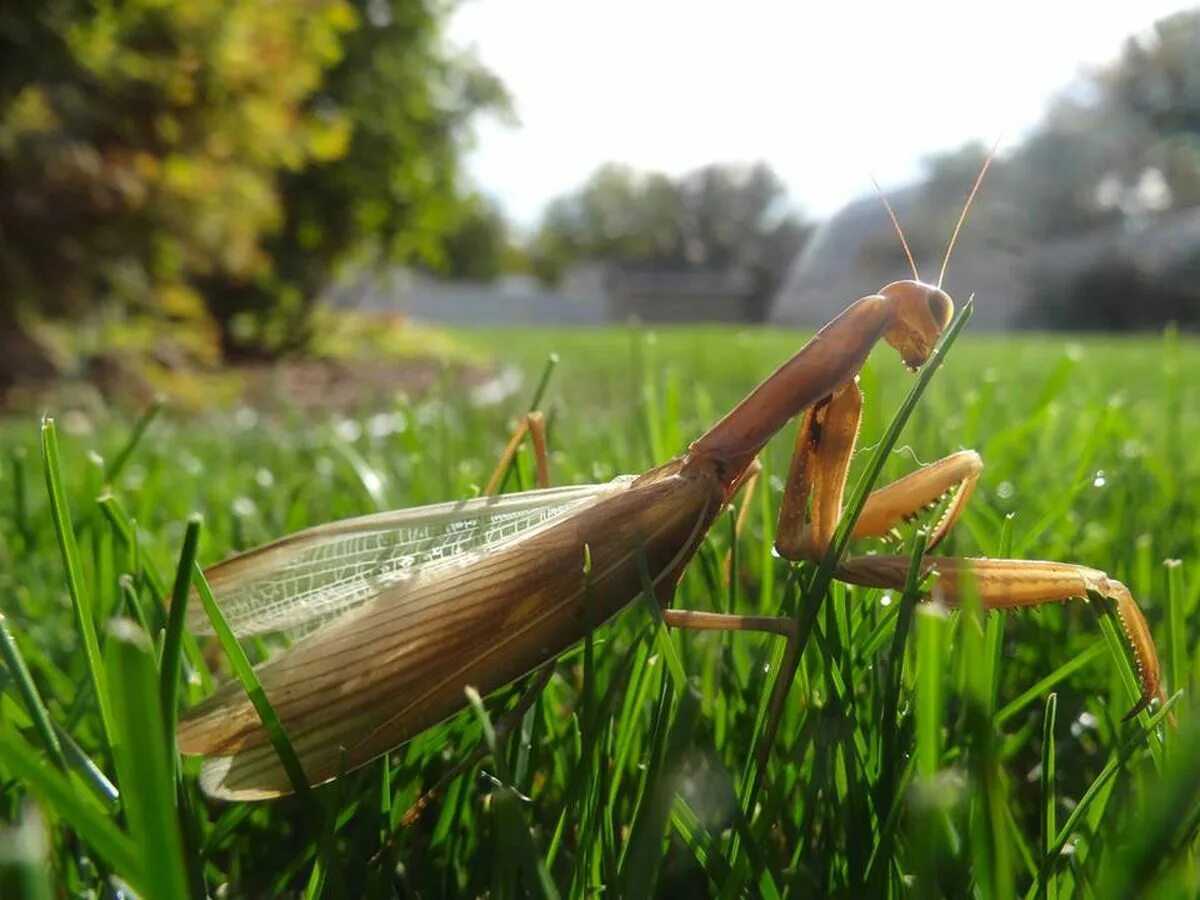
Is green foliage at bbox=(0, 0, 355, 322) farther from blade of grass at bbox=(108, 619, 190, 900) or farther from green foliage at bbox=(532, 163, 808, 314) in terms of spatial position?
green foliage at bbox=(532, 163, 808, 314)

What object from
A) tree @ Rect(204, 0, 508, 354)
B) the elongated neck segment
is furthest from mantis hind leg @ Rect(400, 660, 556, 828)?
tree @ Rect(204, 0, 508, 354)

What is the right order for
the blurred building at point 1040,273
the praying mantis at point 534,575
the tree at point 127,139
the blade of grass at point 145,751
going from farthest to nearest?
the blurred building at point 1040,273 → the tree at point 127,139 → the praying mantis at point 534,575 → the blade of grass at point 145,751

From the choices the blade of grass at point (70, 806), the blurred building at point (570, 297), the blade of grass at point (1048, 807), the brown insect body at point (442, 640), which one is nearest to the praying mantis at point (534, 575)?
the brown insect body at point (442, 640)

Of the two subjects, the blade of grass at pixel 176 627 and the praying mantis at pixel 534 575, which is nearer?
the blade of grass at pixel 176 627

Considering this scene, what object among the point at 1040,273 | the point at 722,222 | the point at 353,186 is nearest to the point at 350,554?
the point at 1040,273

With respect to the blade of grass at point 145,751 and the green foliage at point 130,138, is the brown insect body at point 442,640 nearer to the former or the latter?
the blade of grass at point 145,751

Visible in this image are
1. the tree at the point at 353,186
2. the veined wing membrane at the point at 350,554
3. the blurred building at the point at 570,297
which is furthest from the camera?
the blurred building at the point at 570,297
